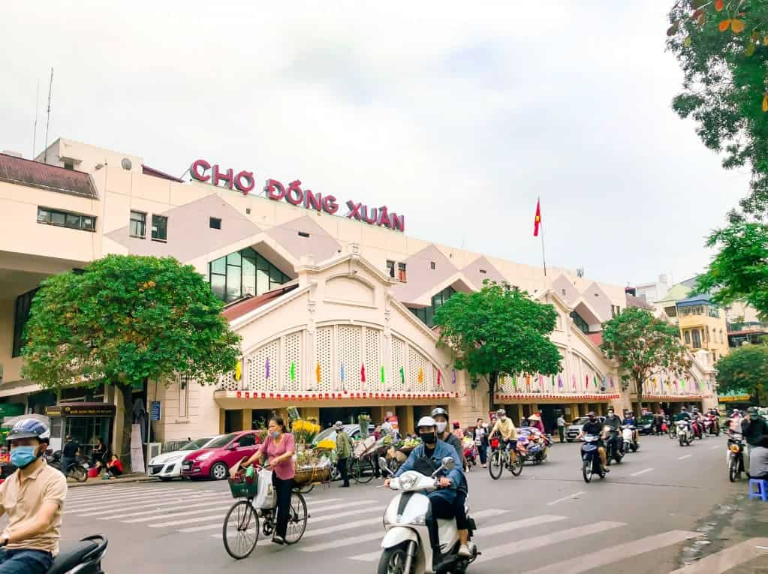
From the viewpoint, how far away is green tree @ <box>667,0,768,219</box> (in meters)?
11.8

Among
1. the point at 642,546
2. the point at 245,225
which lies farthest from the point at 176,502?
the point at 245,225

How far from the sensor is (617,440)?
18.8m

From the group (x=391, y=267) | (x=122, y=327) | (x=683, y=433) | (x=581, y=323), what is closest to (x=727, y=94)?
(x=683, y=433)

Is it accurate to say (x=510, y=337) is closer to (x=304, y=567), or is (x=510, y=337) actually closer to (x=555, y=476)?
(x=555, y=476)

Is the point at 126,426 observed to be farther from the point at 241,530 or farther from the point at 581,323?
the point at 581,323

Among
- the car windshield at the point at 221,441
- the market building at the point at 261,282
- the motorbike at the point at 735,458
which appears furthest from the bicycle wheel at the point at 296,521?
the market building at the point at 261,282

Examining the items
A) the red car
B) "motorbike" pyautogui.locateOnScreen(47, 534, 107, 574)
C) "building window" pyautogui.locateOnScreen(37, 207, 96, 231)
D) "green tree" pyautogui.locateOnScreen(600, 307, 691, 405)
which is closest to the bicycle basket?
"motorbike" pyautogui.locateOnScreen(47, 534, 107, 574)

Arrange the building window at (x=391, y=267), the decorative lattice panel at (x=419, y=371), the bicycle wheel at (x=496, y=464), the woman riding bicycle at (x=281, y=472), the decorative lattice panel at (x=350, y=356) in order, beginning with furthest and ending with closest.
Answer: the building window at (x=391, y=267) → the decorative lattice panel at (x=419, y=371) → the decorative lattice panel at (x=350, y=356) → the bicycle wheel at (x=496, y=464) → the woman riding bicycle at (x=281, y=472)

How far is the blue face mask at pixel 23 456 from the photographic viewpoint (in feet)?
14.8

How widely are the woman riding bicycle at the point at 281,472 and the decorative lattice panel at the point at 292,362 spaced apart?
21.8 m

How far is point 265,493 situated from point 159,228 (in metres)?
25.5

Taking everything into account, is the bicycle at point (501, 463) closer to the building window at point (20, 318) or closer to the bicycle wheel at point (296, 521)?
the bicycle wheel at point (296, 521)

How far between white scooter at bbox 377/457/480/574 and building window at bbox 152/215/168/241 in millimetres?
27492

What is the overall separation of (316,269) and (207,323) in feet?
29.4
